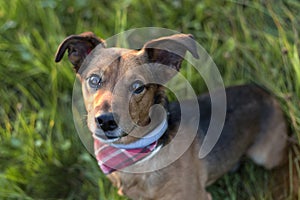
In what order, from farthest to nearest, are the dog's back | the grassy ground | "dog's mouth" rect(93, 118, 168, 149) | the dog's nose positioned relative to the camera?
the grassy ground, the dog's back, "dog's mouth" rect(93, 118, 168, 149), the dog's nose

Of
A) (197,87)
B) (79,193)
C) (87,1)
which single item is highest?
(87,1)

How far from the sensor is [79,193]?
13.0ft

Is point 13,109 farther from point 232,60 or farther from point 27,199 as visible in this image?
point 232,60

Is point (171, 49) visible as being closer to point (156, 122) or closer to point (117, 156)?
point (156, 122)

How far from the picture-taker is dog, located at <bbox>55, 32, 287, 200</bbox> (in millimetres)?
3123

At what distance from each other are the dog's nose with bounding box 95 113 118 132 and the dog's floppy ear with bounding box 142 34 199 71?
55 cm

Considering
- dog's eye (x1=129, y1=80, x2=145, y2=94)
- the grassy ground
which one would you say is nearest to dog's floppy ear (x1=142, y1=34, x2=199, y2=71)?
dog's eye (x1=129, y1=80, x2=145, y2=94)

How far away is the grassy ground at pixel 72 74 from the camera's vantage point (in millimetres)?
3914

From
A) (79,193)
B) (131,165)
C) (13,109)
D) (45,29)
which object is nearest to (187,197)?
(131,165)

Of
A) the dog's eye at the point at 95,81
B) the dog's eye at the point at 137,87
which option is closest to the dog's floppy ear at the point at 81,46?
the dog's eye at the point at 95,81

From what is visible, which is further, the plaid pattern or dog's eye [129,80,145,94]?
the plaid pattern

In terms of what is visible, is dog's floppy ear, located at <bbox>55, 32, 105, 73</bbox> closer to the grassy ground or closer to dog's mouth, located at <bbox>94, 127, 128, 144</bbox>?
dog's mouth, located at <bbox>94, 127, 128, 144</bbox>

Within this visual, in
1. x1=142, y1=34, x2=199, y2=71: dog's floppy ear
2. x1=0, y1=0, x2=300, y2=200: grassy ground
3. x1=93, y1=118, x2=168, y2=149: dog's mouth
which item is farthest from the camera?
x1=0, y1=0, x2=300, y2=200: grassy ground

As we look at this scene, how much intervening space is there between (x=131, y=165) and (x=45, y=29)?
1.74 m
